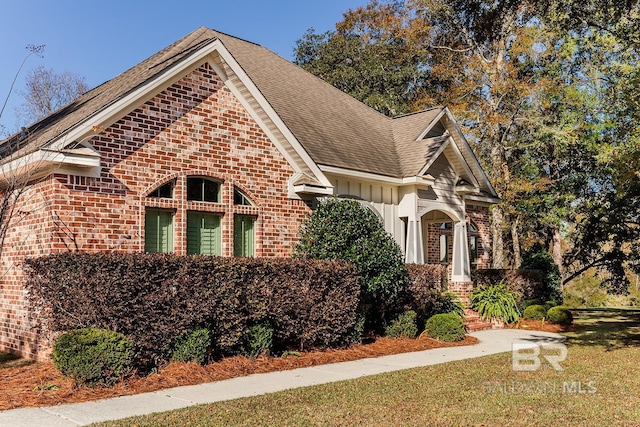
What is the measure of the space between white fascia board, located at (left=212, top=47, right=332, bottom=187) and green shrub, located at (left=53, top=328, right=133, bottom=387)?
5.84m

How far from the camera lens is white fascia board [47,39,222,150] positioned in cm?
972

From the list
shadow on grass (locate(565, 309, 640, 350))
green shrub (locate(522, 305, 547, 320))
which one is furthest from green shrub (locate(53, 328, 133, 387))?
green shrub (locate(522, 305, 547, 320))

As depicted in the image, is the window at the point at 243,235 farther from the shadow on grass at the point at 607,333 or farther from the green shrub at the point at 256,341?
the shadow on grass at the point at 607,333

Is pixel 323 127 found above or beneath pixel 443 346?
above

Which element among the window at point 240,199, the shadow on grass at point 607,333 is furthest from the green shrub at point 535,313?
the window at point 240,199

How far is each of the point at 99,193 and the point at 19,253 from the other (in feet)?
6.53

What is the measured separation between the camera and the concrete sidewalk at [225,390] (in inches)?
269

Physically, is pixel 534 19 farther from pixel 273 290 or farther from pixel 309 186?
pixel 273 290

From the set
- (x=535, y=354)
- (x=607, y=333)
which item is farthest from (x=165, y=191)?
(x=607, y=333)

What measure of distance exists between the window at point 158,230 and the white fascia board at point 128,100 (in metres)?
1.80

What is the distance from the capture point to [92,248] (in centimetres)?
995

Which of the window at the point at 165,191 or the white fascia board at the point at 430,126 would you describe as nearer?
the window at the point at 165,191

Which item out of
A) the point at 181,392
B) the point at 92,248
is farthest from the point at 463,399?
the point at 92,248

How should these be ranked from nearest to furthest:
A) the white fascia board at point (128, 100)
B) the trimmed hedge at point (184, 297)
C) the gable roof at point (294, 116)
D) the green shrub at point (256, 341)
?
the trimmed hedge at point (184, 297), the white fascia board at point (128, 100), the green shrub at point (256, 341), the gable roof at point (294, 116)
